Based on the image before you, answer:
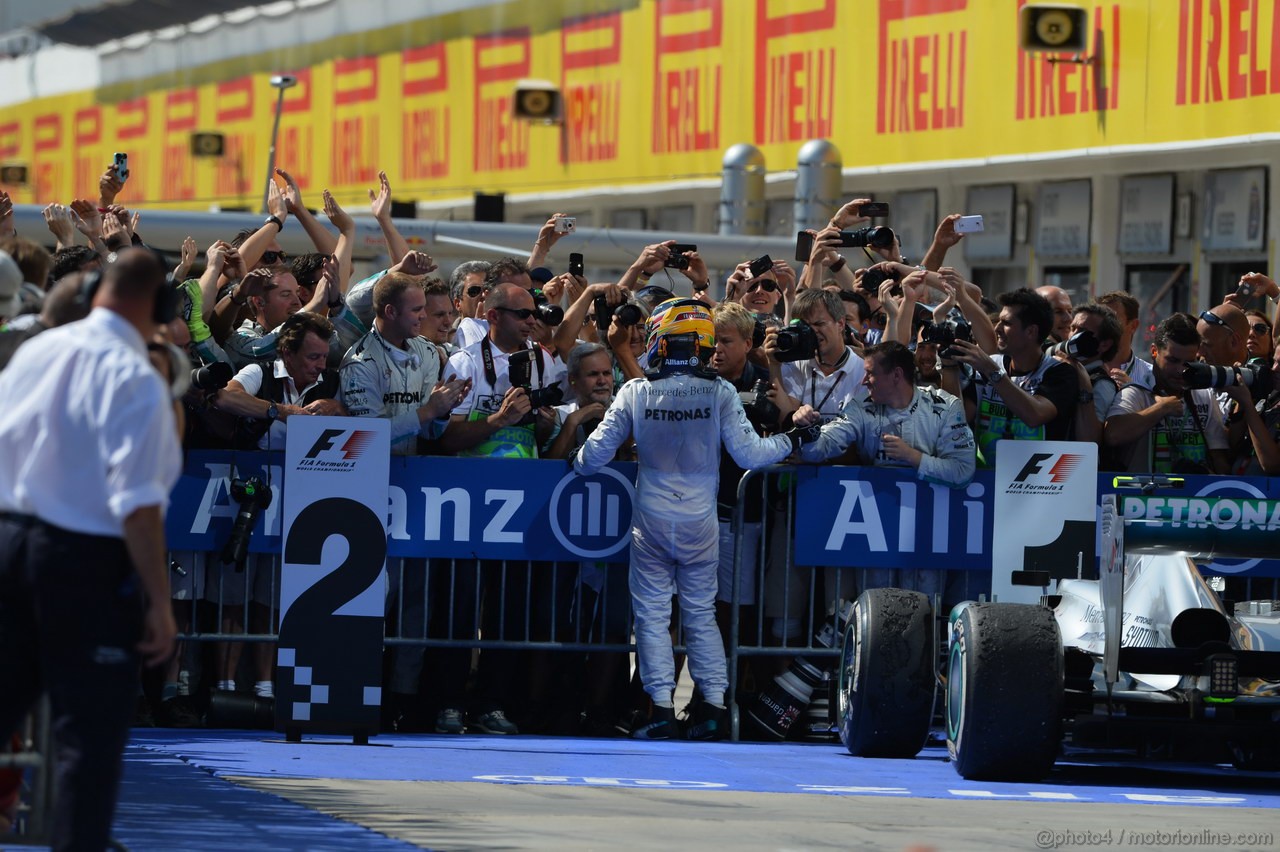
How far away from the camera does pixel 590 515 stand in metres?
10.7

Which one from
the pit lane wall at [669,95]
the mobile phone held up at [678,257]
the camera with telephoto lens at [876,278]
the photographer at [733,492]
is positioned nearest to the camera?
the photographer at [733,492]

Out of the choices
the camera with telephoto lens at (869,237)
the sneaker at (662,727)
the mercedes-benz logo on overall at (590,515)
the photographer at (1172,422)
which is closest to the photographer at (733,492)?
the mercedes-benz logo on overall at (590,515)

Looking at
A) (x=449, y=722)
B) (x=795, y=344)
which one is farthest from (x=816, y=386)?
(x=449, y=722)

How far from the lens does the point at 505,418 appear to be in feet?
34.9

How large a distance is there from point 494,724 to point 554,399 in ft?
4.97

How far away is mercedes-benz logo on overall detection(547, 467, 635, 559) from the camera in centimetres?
1070

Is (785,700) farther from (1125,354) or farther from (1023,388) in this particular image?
(1125,354)

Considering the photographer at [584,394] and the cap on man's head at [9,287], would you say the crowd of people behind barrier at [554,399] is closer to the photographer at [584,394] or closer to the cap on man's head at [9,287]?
the photographer at [584,394]

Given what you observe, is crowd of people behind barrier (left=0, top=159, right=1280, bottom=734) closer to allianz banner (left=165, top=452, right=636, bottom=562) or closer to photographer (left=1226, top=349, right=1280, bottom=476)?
photographer (left=1226, top=349, right=1280, bottom=476)

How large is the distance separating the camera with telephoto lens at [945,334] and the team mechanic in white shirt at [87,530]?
5.70 metres

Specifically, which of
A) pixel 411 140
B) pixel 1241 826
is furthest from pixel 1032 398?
pixel 411 140

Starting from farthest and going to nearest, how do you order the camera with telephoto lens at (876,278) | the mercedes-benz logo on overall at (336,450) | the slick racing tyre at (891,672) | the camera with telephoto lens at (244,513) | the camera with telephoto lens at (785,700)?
the camera with telephoto lens at (876,278) < the camera with telephoto lens at (785,700) < the camera with telephoto lens at (244,513) < the mercedes-benz logo on overall at (336,450) < the slick racing tyre at (891,672)

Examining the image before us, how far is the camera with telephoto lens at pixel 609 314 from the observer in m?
11.2

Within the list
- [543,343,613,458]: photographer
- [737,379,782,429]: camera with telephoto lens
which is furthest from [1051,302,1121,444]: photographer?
[543,343,613,458]: photographer
